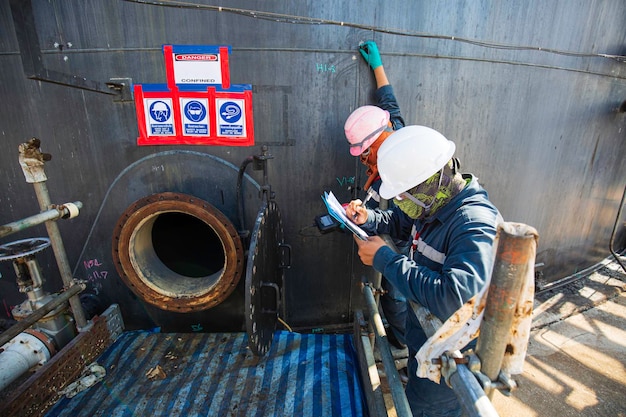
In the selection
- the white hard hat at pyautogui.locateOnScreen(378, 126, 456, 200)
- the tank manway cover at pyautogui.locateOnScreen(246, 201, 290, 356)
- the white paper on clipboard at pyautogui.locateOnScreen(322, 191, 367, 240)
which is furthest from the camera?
the tank manway cover at pyautogui.locateOnScreen(246, 201, 290, 356)

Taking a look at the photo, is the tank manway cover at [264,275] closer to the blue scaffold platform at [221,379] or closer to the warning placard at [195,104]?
the blue scaffold platform at [221,379]

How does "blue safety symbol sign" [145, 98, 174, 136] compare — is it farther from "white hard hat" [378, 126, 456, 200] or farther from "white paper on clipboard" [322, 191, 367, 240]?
"white hard hat" [378, 126, 456, 200]

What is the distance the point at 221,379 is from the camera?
8.50 ft

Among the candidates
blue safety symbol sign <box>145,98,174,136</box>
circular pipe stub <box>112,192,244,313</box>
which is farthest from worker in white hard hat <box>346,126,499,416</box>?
blue safety symbol sign <box>145,98,174,136</box>

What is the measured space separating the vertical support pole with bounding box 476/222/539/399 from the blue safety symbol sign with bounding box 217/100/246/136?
2.25m

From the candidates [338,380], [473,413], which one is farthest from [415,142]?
[338,380]

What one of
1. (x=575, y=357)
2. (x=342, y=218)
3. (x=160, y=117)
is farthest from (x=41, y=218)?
(x=575, y=357)

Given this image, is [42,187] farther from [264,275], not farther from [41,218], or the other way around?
[264,275]

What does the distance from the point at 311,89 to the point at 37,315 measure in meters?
2.68

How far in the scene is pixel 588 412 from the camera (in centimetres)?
285

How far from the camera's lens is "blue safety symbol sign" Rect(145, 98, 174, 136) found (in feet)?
8.63

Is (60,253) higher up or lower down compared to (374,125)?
lower down

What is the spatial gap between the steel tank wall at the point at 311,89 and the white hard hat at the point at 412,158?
3.73 ft

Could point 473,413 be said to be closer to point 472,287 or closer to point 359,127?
point 472,287
